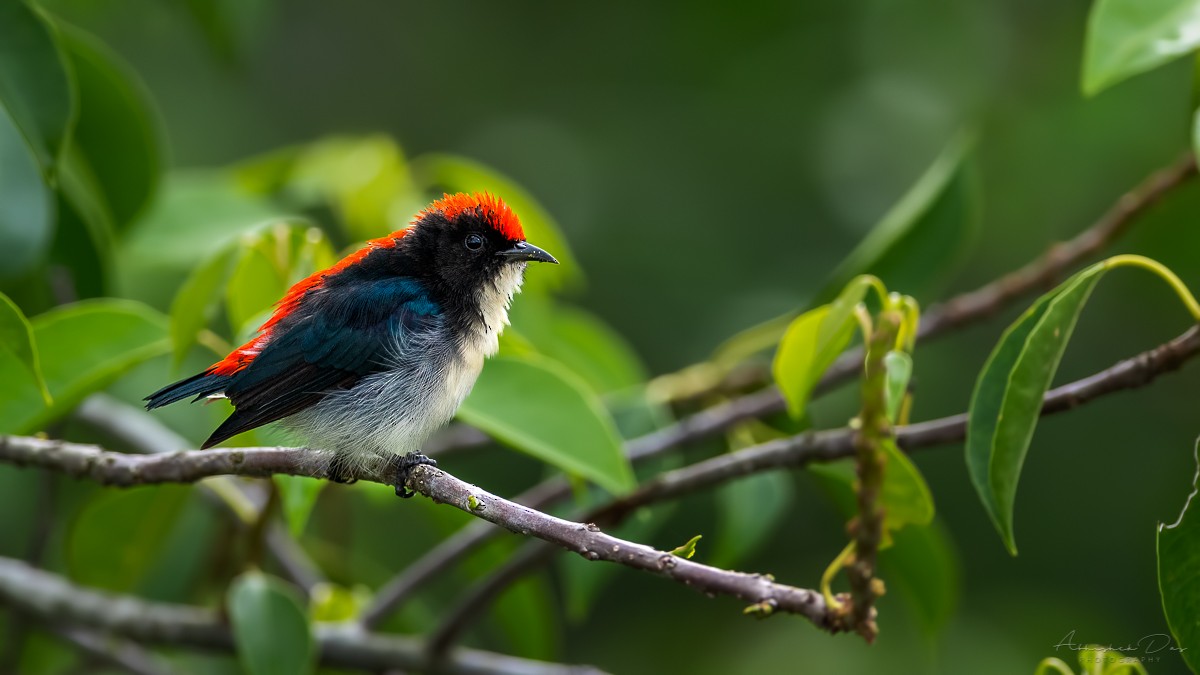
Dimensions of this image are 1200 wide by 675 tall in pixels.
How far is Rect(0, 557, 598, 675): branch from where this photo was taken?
3684 mm

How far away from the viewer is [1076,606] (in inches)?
230

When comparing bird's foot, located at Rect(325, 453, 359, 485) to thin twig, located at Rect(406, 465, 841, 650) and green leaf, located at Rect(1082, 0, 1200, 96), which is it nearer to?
thin twig, located at Rect(406, 465, 841, 650)

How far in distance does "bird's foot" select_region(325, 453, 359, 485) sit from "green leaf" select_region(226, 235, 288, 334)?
43cm

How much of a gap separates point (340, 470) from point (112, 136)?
1429mm

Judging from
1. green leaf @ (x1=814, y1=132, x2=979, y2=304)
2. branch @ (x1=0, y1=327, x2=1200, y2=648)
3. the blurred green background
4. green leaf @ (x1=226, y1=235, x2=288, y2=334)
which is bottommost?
branch @ (x1=0, y1=327, x2=1200, y2=648)

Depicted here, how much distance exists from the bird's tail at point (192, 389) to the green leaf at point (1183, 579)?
2.08m

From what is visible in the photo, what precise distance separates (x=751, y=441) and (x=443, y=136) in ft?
20.3

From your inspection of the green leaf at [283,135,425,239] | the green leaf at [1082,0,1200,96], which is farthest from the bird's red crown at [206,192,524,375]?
the green leaf at [1082,0,1200,96]

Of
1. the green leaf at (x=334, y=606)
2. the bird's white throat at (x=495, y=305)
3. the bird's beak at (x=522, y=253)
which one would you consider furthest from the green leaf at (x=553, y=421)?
the green leaf at (x=334, y=606)

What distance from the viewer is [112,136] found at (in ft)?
11.6

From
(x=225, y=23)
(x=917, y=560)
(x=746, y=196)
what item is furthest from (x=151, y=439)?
(x=746, y=196)

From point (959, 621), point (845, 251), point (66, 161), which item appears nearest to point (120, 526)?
point (66, 161)

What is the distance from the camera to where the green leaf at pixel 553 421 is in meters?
2.82

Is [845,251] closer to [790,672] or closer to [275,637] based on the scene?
[790,672]
